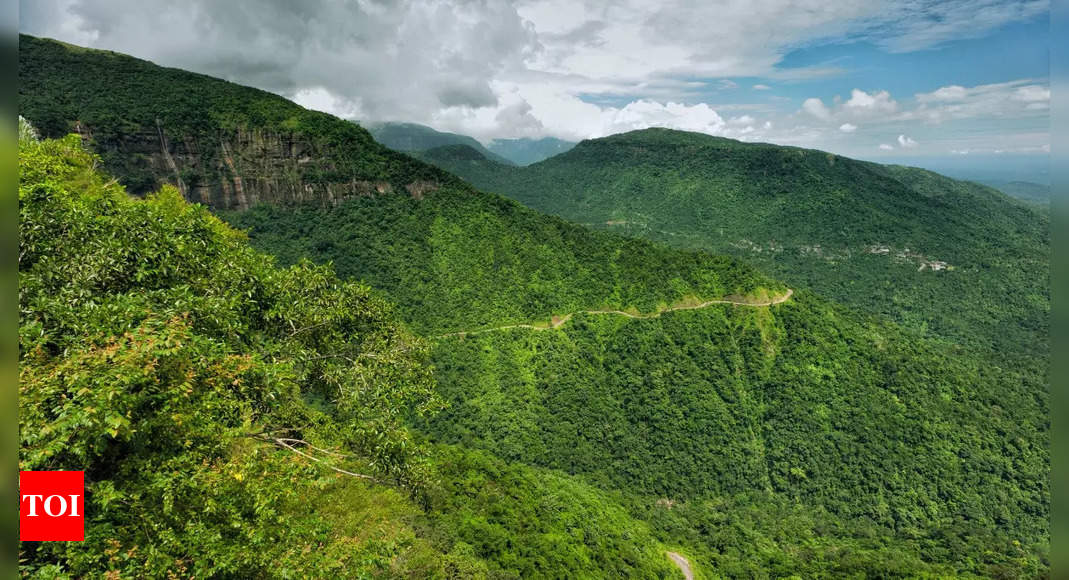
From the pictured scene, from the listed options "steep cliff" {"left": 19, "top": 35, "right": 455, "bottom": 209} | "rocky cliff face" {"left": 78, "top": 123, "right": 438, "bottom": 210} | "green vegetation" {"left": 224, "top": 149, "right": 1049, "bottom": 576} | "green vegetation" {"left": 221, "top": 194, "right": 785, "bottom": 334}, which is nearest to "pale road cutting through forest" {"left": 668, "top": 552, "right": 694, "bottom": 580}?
"green vegetation" {"left": 224, "top": 149, "right": 1049, "bottom": 576}

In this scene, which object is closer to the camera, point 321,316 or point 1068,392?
point 1068,392

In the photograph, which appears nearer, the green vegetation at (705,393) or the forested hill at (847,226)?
the green vegetation at (705,393)

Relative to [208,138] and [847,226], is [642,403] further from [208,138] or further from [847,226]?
[847,226]

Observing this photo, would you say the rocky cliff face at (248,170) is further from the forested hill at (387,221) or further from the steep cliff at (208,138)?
the forested hill at (387,221)

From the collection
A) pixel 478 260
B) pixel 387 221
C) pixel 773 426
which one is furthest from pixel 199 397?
pixel 773 426

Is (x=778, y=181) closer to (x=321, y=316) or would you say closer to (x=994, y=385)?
(x=994, y=385)

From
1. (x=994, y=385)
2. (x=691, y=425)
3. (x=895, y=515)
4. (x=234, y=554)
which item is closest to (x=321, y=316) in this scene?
(x=234, y=554)

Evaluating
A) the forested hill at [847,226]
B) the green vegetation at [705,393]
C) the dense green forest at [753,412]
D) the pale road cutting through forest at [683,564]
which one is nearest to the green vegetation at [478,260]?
the green vegetation at [705,393]
